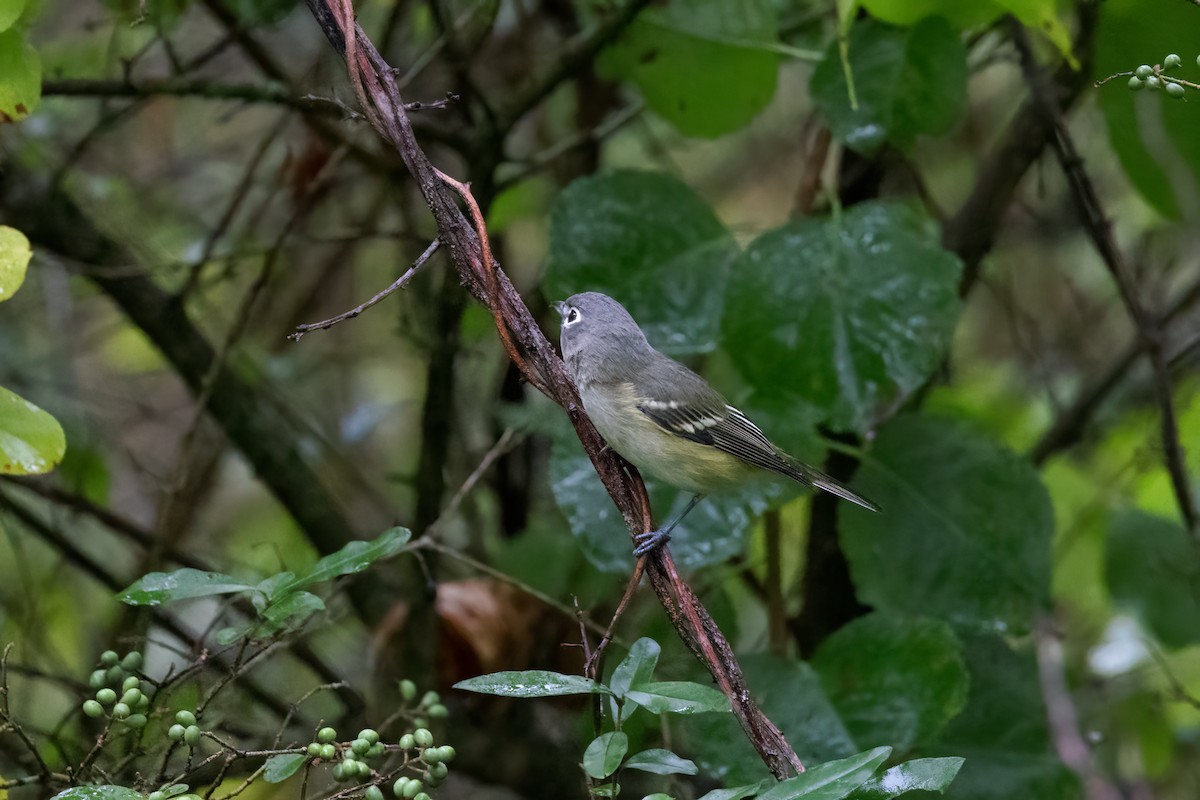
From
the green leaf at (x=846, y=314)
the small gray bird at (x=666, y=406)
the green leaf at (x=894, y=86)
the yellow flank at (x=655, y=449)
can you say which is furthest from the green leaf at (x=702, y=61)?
the yellow flank at (x=655, y=449)

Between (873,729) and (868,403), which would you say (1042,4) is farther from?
(873,729)

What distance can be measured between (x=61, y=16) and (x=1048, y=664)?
4111 millimetres

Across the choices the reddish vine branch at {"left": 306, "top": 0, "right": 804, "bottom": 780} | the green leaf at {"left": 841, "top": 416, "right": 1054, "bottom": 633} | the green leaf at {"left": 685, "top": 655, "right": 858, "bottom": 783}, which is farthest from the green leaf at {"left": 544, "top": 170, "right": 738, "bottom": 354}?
the reddish vine branch at {"left": 306, "top": 0, "right": 804, "bottom": 780}

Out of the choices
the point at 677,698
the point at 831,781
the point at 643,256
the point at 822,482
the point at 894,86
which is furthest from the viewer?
the point at 643,256

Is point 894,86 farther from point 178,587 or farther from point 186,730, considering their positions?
point 186,730

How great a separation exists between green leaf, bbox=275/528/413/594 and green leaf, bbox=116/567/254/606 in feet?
0.23

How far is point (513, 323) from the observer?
150 cm

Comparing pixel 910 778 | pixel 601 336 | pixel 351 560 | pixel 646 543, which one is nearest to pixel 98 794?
pixel 351 560

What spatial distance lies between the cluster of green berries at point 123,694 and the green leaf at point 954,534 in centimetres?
144

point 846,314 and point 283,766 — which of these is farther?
point 846,314

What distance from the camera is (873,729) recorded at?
2.12 metres

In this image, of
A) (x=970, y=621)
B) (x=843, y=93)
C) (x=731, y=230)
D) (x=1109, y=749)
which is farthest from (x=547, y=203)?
(x=1109, y=749)

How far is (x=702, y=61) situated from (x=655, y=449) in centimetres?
96

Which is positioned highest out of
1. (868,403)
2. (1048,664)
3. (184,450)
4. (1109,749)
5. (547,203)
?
(547,203)
